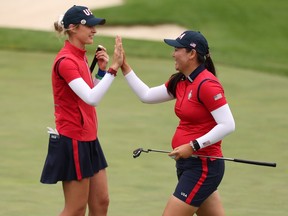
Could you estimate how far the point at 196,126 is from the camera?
7.38 metres

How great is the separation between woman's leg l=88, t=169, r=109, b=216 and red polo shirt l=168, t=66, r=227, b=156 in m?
0.74

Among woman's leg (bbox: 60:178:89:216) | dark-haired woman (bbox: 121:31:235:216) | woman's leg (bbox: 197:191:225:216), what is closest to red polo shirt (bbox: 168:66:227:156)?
dark-haired woman (bbox: 121:31:235:216)

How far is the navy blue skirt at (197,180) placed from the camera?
7.32m

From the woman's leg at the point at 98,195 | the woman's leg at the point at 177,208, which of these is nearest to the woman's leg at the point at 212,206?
the woman's leg at the point at 177,208

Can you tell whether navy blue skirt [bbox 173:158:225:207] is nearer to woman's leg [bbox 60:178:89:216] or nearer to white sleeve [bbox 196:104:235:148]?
white sleeve [bbox 196:104:235:148]

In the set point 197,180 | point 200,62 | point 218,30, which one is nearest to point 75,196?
point 197,180

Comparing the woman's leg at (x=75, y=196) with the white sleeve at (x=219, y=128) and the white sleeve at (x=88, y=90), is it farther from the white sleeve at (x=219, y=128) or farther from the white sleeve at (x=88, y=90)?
the white sleeve at (x=219, y=128)

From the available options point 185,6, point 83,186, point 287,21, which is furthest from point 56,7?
point 83,186

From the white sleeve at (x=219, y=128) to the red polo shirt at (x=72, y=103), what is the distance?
963 mm

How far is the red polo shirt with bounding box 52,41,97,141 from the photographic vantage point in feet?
24.4

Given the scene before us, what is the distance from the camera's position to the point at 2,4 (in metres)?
22.4

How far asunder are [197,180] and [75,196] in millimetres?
1000

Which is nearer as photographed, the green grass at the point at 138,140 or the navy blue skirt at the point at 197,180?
the navy blue skirt at the point at 197,180

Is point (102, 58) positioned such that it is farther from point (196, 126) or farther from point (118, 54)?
point (196, 126)
